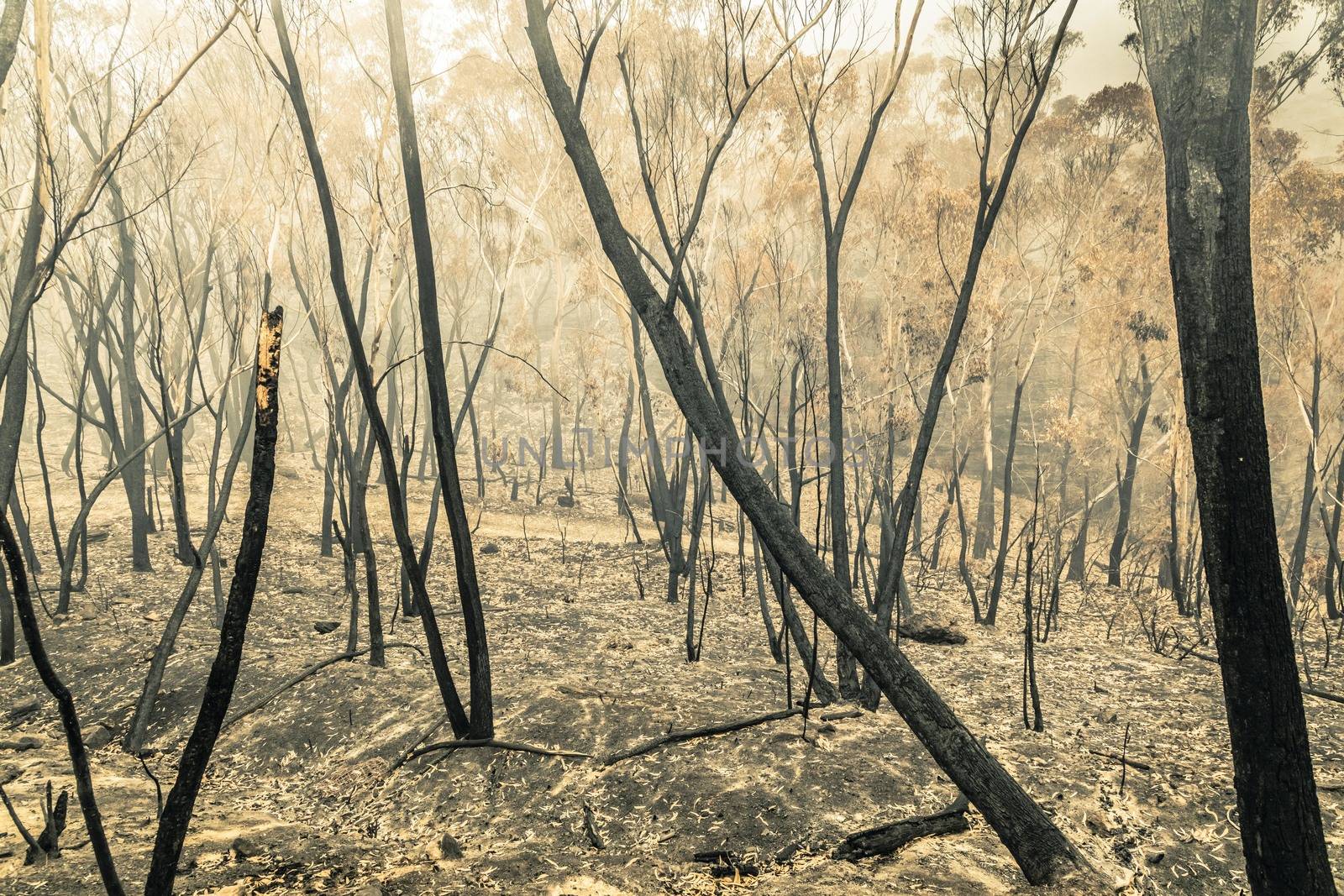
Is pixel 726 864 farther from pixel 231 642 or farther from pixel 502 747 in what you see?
pixel 231 642

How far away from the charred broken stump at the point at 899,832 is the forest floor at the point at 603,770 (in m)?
0.04

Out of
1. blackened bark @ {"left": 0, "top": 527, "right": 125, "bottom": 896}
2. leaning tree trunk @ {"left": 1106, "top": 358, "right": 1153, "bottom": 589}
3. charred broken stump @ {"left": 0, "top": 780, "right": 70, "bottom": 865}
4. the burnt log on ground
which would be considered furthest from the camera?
leaning tree trunk @ {"left": 1106, "top": 358, "right": 1153, "bottom": 589}

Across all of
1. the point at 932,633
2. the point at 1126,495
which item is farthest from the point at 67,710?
the point at 1126,495

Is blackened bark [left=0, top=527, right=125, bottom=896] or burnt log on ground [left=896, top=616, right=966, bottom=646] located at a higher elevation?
blackened bark [left=0, top=527, right=125, bottom=896]

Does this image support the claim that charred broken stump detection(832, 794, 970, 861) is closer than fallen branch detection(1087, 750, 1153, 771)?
Yes

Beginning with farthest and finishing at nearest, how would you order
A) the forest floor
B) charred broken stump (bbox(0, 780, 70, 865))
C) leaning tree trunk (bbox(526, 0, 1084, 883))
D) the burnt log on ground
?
the burnt log on ground → the forest floor → charred broken stump (bbox(0, 780, 70, 865)) → leaning tree trunk (bbox(526, 0, 1084, 883))

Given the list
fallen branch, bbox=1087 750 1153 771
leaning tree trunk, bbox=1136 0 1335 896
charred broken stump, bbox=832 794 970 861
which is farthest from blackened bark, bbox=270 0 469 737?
fallen branch, bbox=1087 750 1153 771

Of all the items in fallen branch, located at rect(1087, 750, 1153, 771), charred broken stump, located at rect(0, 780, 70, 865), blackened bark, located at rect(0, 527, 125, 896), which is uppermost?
blackened bark, located at rect(0, 527, 125, 896)

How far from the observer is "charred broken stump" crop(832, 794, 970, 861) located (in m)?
3.07

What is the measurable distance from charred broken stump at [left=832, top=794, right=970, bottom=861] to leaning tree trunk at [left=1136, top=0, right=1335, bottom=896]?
1249 millimetres

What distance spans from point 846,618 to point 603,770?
6.80ft

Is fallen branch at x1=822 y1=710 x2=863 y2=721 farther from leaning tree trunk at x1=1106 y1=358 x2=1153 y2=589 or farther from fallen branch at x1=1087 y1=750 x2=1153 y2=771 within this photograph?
leaning tree trunk at x1=1106 y1=358 x2=1153 y2=589

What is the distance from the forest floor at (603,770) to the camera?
3041 mm

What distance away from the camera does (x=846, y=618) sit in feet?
8.51
